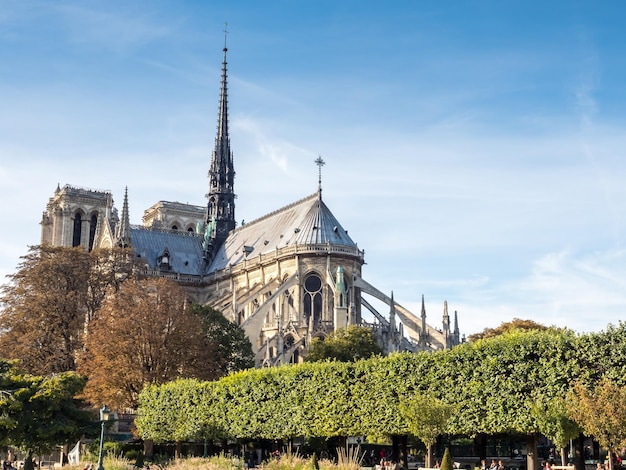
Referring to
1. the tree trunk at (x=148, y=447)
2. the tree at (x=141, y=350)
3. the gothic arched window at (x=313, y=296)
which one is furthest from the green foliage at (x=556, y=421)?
the gothic arched window at (x=313, y=296)

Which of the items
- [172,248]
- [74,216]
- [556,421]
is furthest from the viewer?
[74,216]

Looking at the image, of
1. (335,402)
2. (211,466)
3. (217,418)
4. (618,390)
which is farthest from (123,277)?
(618,390)

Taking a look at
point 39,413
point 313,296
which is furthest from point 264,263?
point 39,413

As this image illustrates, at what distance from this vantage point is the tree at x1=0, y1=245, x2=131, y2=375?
58312 millimetres

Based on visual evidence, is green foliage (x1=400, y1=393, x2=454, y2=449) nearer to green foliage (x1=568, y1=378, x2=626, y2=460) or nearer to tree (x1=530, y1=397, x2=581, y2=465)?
tree (x1=530, y1=397, x2=581, y2=465)

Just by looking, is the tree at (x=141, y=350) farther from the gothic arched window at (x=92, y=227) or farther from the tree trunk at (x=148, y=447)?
the gothic arched window at (x=92, y=227)

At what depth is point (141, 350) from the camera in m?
50.0

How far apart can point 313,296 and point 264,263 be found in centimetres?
746

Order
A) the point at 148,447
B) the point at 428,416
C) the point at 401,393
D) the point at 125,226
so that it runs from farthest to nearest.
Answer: the point at 125,226, the point at 148,447, the point at 401,393, the point at 428,416

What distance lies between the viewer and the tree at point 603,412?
27234 mm

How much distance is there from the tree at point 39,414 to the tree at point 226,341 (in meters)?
14.7

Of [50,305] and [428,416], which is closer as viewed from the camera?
[428,416]

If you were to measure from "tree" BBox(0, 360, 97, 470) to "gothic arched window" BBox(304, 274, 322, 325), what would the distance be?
106 ft

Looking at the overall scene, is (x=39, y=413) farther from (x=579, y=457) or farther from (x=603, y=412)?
(x=603, y=412)
